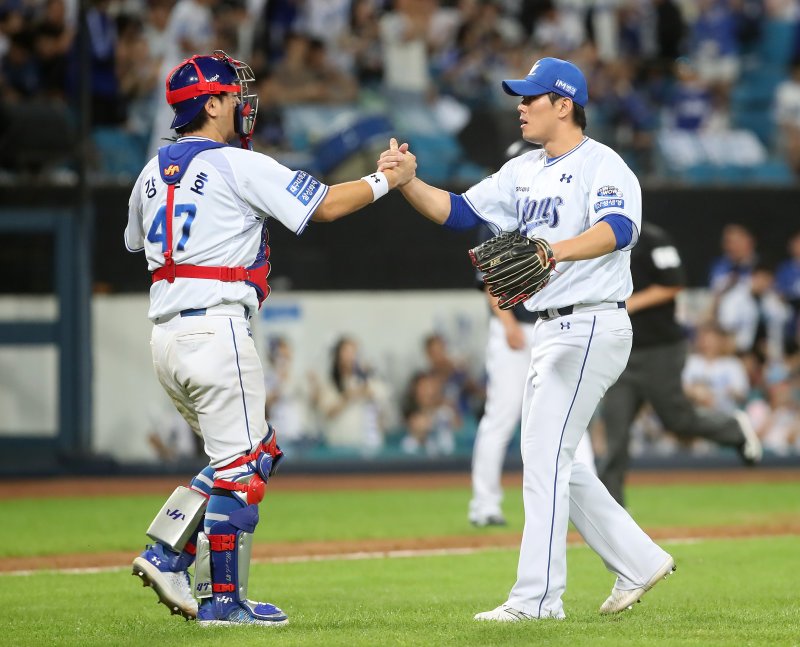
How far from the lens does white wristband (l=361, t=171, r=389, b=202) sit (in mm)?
5672

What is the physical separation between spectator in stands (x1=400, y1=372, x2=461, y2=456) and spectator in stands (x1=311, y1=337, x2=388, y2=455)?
0.31m

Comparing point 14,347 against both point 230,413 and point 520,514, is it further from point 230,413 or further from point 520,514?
point 230,413

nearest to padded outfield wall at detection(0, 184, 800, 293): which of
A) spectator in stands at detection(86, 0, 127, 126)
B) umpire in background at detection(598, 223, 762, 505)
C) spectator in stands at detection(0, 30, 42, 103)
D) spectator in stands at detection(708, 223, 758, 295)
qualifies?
spectator in stands at detection(708, 223, 758, 295)

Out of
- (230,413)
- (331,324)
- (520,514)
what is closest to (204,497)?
(230,413)

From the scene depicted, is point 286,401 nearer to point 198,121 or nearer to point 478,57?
point 478,57

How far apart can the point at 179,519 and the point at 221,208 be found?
1304mm

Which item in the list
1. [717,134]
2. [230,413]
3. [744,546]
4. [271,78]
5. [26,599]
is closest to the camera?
[230,413]

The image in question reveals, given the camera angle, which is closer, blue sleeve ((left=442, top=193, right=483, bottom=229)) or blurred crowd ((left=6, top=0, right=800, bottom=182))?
blue sleeve ((left=442, top=193, right=483, bottom=229))

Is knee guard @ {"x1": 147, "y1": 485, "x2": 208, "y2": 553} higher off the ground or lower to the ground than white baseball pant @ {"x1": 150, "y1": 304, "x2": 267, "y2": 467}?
lower

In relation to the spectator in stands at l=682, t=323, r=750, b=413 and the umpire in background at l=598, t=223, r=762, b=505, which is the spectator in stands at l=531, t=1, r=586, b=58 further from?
the umpire in background at l=598, t=223, r=762, b=505

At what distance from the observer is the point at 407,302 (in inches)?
587

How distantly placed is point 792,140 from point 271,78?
633 centimetres

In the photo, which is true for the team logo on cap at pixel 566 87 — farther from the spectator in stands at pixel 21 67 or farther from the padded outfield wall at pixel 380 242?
the spectator in stands at pixel 21 67

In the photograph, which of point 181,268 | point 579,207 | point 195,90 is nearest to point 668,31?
point 579,207
